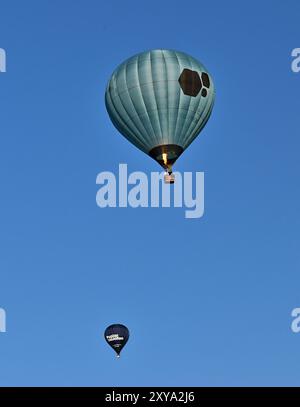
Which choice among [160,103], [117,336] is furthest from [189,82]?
[117,336]

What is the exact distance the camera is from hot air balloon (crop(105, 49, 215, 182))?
4925 centimetres

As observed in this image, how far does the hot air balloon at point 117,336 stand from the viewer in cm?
5888

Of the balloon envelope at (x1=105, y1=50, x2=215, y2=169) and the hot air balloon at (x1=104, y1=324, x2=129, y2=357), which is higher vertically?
the balloon envelope at (x1=105, y1=50, x2=215, y2=169)

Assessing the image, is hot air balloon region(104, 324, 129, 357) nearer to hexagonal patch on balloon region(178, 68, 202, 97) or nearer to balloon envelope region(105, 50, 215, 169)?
balloon envelope region(105, 50, 215, 169)

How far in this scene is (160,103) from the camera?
49.2 m

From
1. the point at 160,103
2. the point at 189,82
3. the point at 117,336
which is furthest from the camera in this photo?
the point at 117,336

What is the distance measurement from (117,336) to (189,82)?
16.4 meters

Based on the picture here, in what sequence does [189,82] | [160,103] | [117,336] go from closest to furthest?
[160,103] → [189,82] → [117,336]

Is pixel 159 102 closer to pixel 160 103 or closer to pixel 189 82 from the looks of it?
pixel 160 103

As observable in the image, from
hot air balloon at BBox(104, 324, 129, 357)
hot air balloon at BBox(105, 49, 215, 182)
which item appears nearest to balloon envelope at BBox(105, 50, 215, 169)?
hot air balloon at BBox(105, 49, 215, 182)

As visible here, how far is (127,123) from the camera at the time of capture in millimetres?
49750

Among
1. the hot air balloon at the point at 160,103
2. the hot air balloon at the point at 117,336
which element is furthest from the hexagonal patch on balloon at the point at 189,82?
the hot air balloon at the point at 117,336
